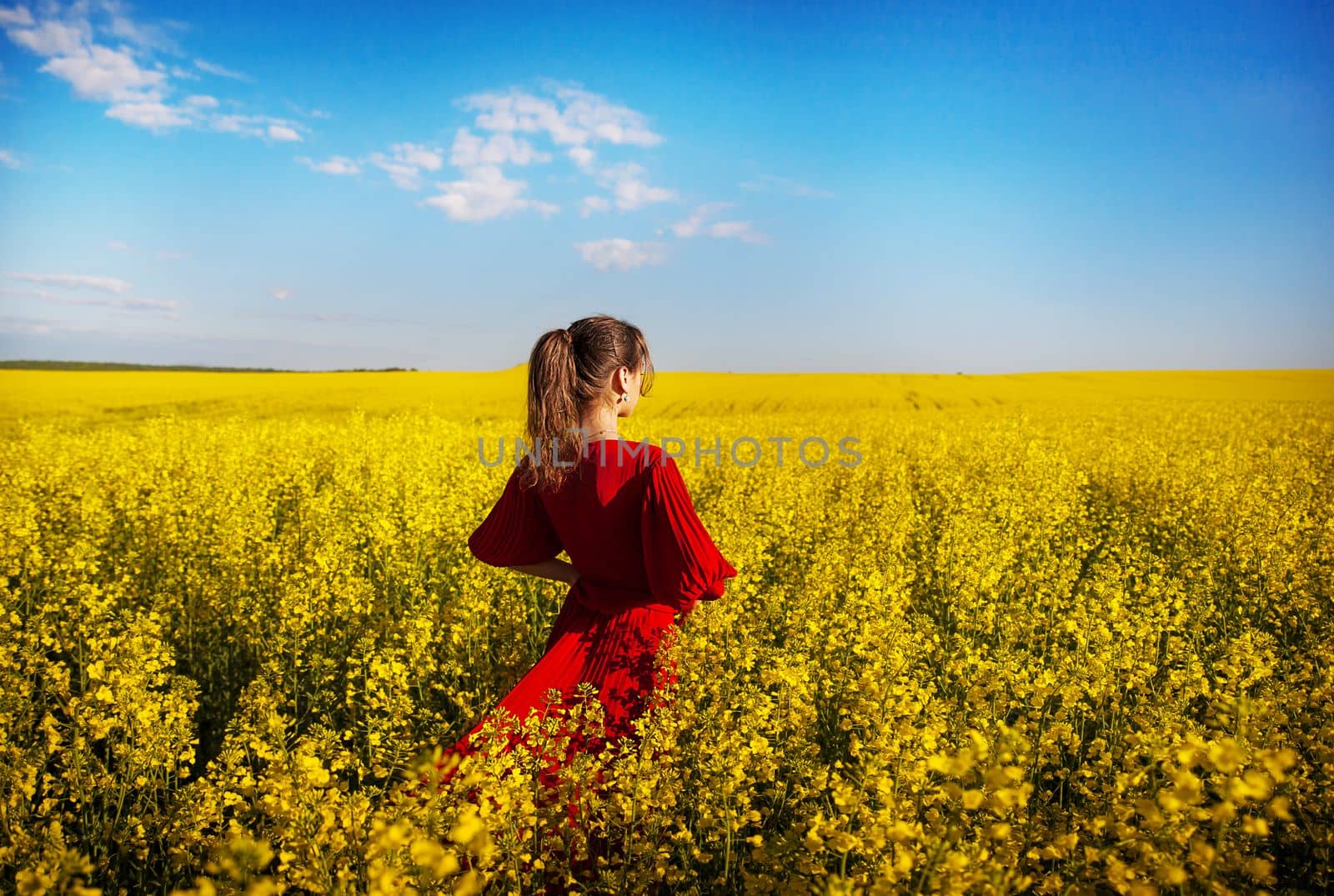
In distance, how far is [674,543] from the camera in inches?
104

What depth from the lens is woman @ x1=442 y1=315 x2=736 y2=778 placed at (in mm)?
2676

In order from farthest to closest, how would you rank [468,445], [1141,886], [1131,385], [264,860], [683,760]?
[1131,385] → [468,445] → [683,760] → [1141,886] → [264,860]

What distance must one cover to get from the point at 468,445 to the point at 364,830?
1179 cm

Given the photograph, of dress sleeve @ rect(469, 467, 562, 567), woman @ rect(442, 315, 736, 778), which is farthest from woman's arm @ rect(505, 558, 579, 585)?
woman @ rect(442, 315, 736, 778)

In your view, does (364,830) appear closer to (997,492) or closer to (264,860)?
(264,860)

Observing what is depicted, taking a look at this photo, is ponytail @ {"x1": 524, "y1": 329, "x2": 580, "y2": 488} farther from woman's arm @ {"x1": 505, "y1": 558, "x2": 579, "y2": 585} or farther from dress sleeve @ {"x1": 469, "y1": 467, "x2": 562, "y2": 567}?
woman's arm @ {"x1": 505, "y1": 558, "x2": 579, "y2": 585}

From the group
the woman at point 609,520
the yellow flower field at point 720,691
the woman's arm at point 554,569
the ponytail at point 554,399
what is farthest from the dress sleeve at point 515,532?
the yellow flower field at point 720,691

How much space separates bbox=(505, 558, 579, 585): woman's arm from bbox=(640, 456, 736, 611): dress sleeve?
22.5 inches

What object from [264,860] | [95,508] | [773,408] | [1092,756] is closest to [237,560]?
[95,508]

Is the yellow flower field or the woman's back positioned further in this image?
the woman's back

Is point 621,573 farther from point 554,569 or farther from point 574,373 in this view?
point 574,373

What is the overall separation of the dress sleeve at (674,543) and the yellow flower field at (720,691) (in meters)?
0.24

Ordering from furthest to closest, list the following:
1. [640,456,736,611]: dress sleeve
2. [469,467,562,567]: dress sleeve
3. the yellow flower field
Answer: [469,467,562,567]: dress sleeve, [640,456,736,611]: dress sleeve, the yellow flower field

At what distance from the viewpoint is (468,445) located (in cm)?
1322
